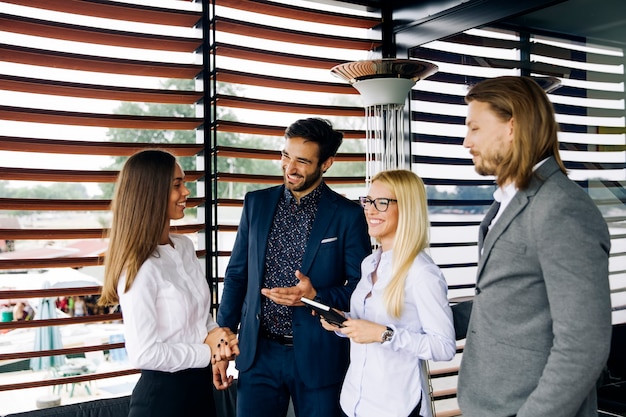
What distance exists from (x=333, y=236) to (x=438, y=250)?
4.44 ft

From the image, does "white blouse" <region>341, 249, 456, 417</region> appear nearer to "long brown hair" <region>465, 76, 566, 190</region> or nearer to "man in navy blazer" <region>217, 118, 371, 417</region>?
"man in navy blazer" <region>217, 118, 371, 417</region>

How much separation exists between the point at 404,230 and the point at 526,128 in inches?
28.2

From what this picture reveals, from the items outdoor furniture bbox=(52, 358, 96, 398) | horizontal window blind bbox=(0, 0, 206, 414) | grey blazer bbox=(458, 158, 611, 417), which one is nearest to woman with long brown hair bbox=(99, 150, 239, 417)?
horizontal window blind bbox=(0, 0, 206, 414)

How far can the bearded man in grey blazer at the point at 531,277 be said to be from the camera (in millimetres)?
1462

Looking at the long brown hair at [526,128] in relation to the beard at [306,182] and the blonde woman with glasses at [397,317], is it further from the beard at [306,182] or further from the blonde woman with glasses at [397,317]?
the beard at [306,182]

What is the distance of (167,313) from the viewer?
2.13 m

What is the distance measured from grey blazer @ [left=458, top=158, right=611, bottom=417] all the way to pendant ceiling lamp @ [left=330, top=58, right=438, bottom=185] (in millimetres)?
1723

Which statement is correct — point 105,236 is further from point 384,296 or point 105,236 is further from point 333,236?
point 384,296

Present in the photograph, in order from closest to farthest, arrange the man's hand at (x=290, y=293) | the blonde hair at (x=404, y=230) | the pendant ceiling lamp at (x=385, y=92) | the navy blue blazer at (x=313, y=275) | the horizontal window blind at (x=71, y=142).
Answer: the blonde hair at (x=404, y=230)
the man's hand at (x=290, y=293)
the navy blue blazer at (x=313, y=275)
the horizontal window blind at (x=71, y=142)
the pendant ceiling lamp at (x=385, y=92)

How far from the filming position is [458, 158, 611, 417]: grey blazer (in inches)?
57.4

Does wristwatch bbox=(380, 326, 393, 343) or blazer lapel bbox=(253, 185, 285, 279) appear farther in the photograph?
blazer lapel bbox=(253, 185, 285, 279)

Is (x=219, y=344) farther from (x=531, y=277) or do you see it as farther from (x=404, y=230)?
(x=531, y=277)

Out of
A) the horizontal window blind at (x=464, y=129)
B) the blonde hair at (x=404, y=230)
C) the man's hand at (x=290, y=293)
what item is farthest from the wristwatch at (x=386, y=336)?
the horizontal window blind at (x=464, y=129)

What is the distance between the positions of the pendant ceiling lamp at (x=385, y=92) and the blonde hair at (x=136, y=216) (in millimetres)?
1449
